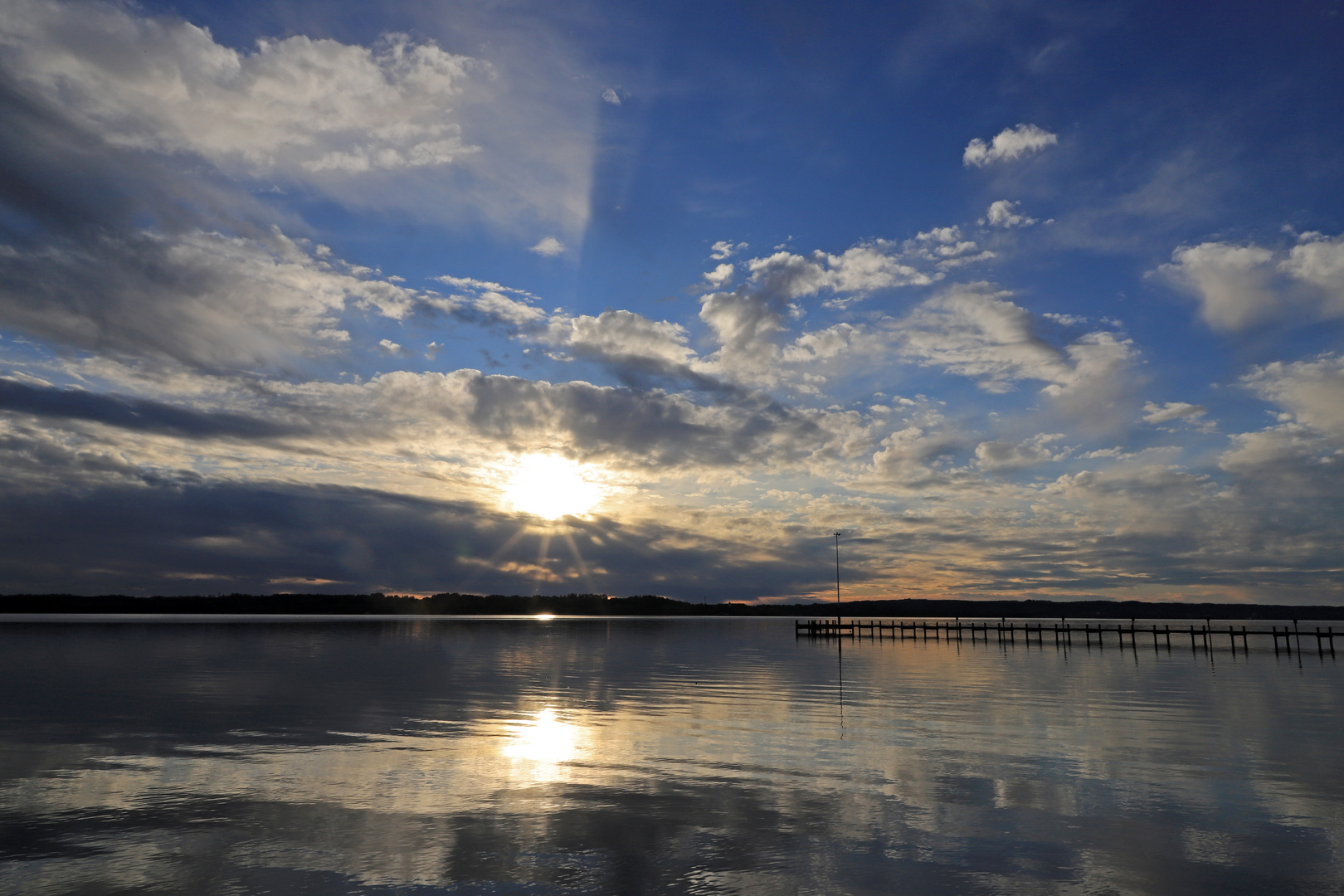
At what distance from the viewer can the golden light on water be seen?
25.4 meters

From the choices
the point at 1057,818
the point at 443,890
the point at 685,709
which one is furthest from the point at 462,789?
the point at 685,709

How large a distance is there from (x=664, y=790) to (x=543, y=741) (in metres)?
8.73

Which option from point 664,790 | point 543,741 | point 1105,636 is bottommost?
point 1105,636

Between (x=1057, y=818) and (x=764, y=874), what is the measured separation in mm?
8101

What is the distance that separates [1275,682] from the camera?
171 feet

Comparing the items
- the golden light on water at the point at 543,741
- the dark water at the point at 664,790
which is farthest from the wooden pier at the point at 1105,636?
the golden light on water at the point at 543,741

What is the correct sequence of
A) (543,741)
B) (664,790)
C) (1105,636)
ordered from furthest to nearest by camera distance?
(1105,636)
(543,741)
(664,790)

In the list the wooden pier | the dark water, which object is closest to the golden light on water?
the dark water

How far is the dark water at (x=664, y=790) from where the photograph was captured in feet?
46.9

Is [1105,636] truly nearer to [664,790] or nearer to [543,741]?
[543,741]

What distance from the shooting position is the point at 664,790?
67.9 ft

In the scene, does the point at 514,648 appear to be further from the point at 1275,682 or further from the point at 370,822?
the point at 370,822

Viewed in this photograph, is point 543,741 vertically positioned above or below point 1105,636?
above

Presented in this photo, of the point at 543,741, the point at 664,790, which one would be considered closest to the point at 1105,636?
the point at 543,741
